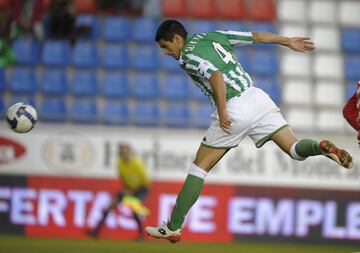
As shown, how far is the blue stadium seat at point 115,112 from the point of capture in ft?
47.2

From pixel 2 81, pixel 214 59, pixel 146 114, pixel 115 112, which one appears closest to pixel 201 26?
pixel 146 114

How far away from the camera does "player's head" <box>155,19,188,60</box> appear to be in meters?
7.34

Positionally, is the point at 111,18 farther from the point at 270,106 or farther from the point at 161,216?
the point at 270,106

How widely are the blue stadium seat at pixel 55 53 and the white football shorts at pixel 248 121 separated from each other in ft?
25.6

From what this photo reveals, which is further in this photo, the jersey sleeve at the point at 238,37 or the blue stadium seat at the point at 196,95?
the blue stadium seat at the point at 196,95

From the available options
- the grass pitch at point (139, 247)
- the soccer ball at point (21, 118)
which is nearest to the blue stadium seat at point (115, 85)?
→ the grass pitch at point (139, 247)

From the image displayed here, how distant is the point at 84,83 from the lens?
1479 centimetres

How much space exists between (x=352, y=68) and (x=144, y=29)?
3.71 metres

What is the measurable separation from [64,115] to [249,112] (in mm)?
7338

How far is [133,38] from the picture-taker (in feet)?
50.4

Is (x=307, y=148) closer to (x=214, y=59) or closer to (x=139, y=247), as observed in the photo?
(x=214, y=59)

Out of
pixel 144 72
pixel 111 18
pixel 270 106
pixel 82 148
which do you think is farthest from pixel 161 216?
pixel 270 106

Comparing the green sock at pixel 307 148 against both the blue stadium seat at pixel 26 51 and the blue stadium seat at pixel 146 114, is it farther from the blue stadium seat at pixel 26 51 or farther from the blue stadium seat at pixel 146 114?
the blue stadium seat at pixel 26 51

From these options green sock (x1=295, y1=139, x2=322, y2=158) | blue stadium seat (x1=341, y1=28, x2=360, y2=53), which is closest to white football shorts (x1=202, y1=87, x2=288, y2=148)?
green sock (x1=295, y1=139, x2=322, y2=158)
